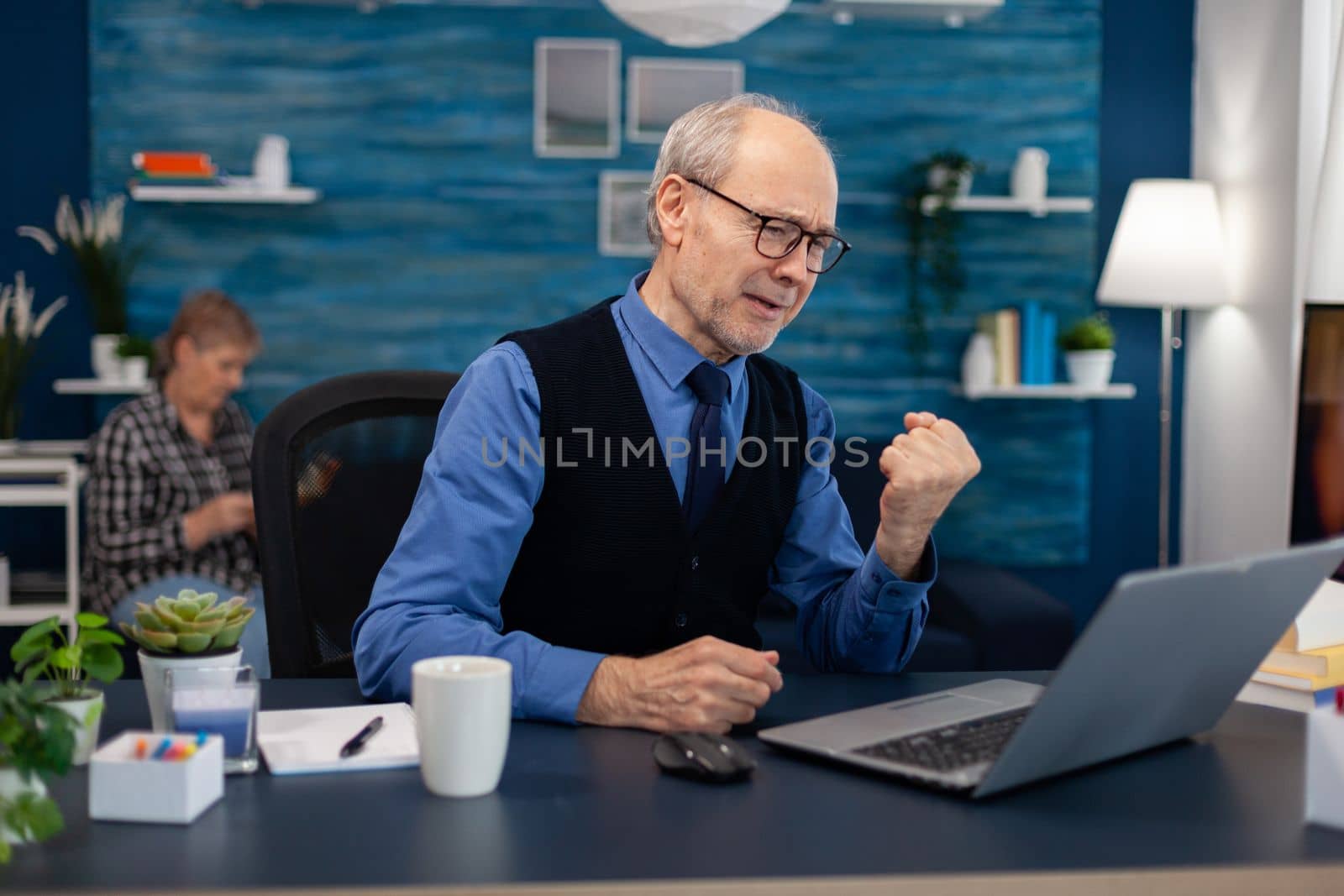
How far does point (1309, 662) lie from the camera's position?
134 centimetres

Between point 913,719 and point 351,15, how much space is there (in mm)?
3739

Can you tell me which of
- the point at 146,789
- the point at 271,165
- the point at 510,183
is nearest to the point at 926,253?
the point at 510,183

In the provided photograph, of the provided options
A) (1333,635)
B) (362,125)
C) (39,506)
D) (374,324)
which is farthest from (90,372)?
(1333,635)

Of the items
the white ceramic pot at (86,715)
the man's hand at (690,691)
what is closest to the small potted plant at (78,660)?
the white ceramic pot at (86,715)

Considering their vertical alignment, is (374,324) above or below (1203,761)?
above

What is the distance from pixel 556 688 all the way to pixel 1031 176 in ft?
11.6

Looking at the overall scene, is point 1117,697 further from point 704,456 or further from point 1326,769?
point 704,456

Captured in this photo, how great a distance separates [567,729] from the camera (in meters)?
1.17

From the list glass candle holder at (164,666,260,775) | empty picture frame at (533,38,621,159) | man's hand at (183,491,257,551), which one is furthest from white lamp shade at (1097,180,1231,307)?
glass candle holder at (164,666,260,775)

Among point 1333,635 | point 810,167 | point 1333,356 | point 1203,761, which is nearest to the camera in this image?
point 1203,761

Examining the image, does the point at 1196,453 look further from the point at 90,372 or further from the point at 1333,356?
the point at 90,372

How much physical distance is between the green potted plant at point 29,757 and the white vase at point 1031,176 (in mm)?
3898

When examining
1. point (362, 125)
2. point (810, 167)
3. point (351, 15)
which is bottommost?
point (810, 167)

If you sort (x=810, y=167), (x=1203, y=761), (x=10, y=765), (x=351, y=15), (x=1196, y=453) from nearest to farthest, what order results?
(x=10, y=765), (x=1203, y=761), (x=810, y=167), (x=351, y=15), (x=1196, y=453)
